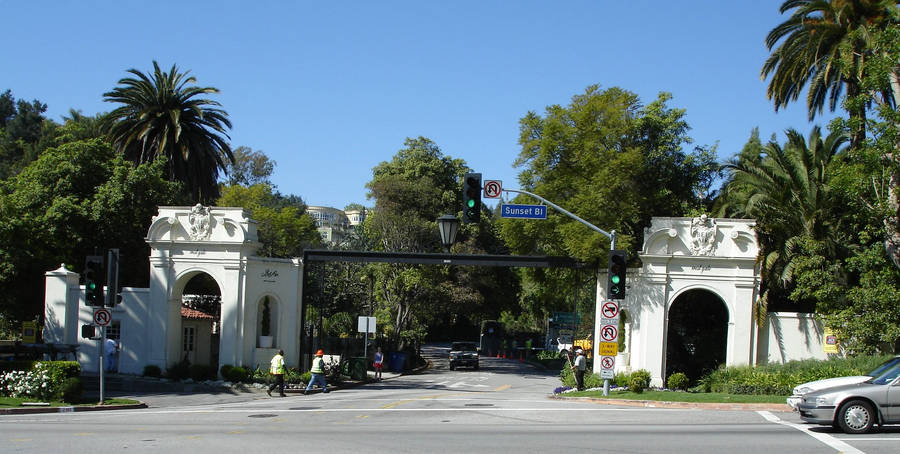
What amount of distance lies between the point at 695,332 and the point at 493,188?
14.5 m

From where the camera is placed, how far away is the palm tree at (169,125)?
44188mm

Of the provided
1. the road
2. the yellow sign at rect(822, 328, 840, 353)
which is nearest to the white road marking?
the road

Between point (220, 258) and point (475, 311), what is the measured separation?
87.6 feet

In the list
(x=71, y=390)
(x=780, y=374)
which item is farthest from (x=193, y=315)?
(x=780, y=374)

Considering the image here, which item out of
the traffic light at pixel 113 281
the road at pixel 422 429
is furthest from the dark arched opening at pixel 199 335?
the road at pixel 422 429

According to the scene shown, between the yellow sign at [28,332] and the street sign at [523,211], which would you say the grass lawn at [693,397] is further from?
the yellow sign at [28,332]

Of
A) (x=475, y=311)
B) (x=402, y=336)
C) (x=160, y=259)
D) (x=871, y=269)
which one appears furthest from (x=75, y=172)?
(x=871, y=269)

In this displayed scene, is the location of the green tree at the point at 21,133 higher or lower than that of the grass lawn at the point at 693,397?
higher

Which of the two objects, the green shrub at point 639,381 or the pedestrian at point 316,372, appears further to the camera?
the pedestrian at point 316,372

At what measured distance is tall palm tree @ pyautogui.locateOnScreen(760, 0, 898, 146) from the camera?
30484 millimetres

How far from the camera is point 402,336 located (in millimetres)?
54094

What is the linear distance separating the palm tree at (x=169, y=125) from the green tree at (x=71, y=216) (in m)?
5.49

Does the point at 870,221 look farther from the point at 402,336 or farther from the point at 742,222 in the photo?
the point at 402,336


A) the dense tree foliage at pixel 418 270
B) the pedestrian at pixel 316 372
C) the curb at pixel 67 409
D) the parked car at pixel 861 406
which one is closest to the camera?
the parked car at pixel 861 406
